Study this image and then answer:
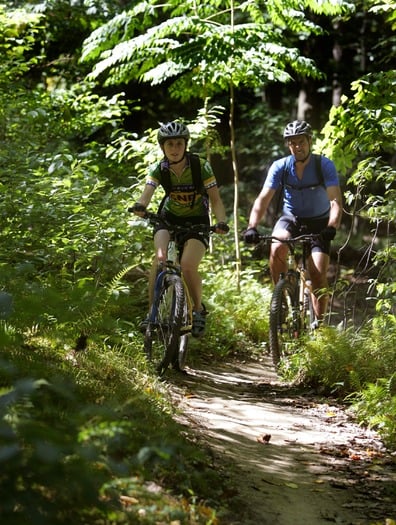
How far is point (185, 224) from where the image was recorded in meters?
7.45

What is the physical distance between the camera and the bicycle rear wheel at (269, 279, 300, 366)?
320 inches

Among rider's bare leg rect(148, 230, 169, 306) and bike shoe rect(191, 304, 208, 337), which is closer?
rider's bare leg rect(148, 230, 169, 306)

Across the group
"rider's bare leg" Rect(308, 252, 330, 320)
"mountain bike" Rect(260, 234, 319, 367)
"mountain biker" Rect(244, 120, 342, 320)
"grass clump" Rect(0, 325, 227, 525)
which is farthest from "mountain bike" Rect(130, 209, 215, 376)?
"rider's bare leg" Rect(308, 252, 330, 320)

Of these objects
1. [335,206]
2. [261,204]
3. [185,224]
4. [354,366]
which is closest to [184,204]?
[185,224]

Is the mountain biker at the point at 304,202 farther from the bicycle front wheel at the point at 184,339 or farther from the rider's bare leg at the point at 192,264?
the bicycle front wheel at the point at 184,339

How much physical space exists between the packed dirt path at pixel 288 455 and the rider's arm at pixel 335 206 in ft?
6.00

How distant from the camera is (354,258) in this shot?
66.3 ft

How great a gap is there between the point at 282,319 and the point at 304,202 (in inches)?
53.1

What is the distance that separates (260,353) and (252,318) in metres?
0.82

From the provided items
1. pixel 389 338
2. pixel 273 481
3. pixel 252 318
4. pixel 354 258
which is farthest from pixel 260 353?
pixel 354 258

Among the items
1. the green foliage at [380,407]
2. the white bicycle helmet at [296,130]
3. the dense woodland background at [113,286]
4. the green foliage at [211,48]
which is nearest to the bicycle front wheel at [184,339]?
the dense woodland background at [113,286]

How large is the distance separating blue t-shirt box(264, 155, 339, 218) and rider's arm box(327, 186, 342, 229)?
94 millimetres

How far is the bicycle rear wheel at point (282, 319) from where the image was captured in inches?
320

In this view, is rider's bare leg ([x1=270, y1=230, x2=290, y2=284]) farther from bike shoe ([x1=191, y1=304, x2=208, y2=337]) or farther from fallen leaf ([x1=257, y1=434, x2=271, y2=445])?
fallen leaf ([x1=257, y1=434, x2=271, y2=445])
